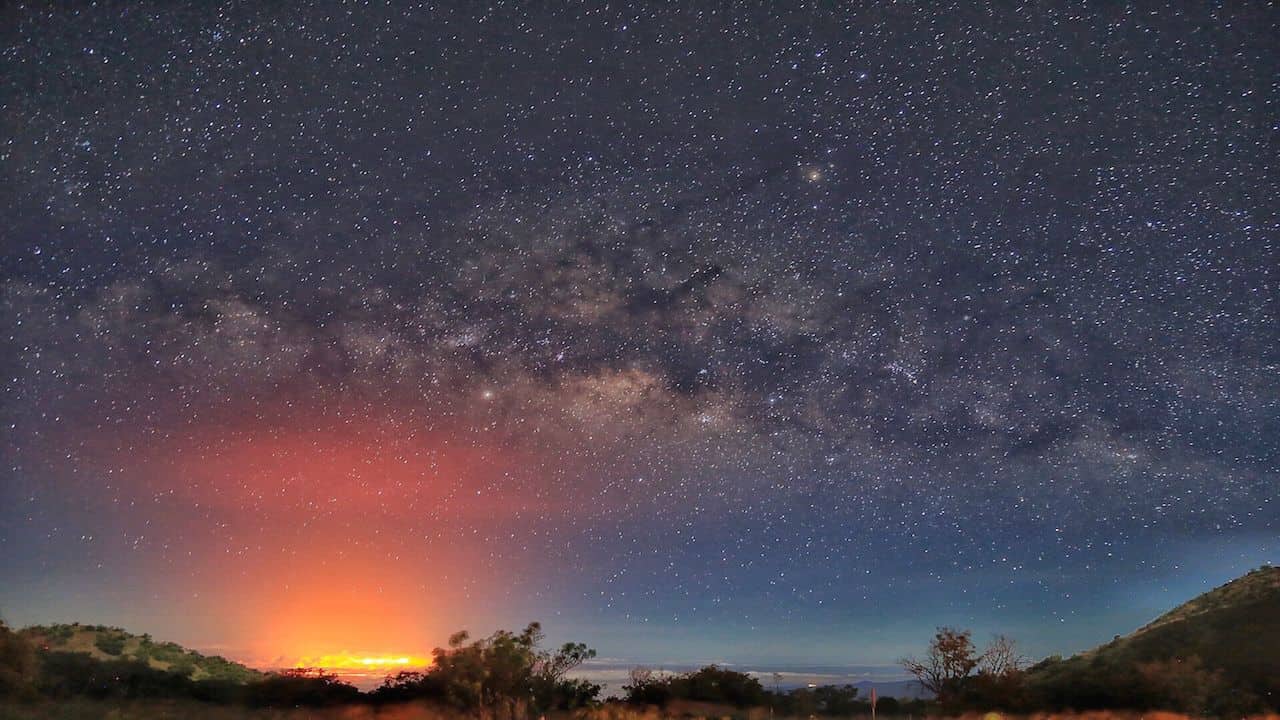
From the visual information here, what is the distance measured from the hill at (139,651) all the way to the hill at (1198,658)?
4426cm

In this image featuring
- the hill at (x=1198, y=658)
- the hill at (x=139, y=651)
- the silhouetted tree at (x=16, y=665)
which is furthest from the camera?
the hill at (x=139, y=651)

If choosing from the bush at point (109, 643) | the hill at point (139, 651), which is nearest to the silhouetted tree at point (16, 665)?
the hill at point (139, 651)

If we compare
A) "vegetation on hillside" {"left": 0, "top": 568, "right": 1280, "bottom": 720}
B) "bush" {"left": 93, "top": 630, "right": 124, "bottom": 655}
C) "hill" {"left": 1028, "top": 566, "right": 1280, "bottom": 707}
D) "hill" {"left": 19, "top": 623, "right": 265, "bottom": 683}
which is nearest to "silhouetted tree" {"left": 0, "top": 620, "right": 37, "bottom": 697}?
"vegetation on hillside" {"left": 0, "top": 568, "right": 1280, "bottom": 720}

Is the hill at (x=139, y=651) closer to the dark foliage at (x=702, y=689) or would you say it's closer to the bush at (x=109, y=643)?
the bush at (x=109, y=643)

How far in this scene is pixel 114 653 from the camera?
4988 centimetres

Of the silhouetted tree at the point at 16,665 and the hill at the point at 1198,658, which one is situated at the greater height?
the hill at the point at 1198,658

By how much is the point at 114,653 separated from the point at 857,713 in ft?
127

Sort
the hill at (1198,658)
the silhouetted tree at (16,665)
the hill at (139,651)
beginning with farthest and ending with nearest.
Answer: the hill at (139,651), the hill at (1198,658), the silhouetted tree at (16,665)

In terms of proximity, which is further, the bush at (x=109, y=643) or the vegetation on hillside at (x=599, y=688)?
the bush at (x=109, y=643)

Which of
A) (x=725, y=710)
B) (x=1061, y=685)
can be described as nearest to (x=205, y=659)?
(x=725, y=710)

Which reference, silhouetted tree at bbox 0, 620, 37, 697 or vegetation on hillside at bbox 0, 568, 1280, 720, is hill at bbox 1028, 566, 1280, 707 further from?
silhouetted tree at bbox 0, 620, 37, 697

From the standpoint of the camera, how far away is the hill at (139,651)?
4909 centimetres

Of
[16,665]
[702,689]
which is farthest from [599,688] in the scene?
[16,665]

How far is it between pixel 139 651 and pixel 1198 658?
55529mm
